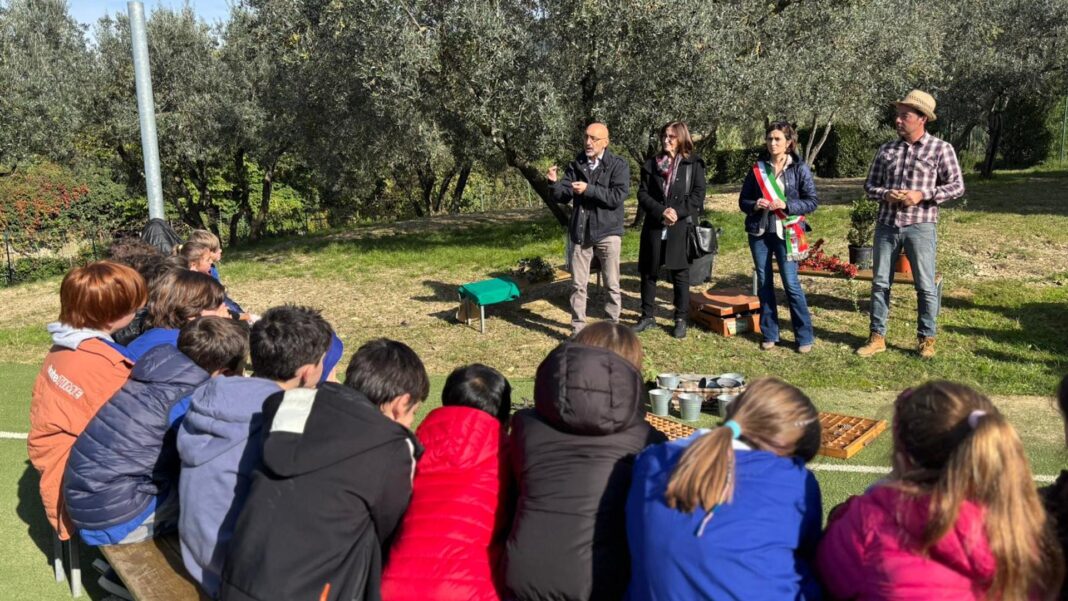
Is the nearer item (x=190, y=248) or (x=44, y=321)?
(x=190, y=248)

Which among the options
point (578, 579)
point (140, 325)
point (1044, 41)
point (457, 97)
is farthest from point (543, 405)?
point (1044, 41)

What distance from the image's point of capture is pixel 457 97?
10625 millimetres

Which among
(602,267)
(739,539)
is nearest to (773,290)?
(602,267)

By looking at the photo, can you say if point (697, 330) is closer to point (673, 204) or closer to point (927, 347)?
point (673, 204)

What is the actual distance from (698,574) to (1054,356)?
5426 mm

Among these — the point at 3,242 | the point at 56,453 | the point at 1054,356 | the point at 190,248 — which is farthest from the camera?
the point at 3,242

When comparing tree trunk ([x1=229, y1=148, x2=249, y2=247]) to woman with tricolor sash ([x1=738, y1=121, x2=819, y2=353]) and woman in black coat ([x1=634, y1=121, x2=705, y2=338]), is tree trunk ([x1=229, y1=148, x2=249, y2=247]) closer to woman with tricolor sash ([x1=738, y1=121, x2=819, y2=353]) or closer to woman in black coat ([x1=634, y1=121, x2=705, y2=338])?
woman in black coat ([x1=634, y1=121, x2=705, y2=338])

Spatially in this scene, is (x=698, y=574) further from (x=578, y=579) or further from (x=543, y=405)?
(x=543, y=405)

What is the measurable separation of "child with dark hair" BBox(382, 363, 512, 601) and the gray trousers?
13.5ft

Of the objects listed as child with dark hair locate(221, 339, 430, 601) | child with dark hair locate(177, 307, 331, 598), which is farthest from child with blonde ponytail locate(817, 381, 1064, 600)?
child with dark hair locate(177, 307, 331, 598)

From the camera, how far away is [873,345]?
646 centimetres

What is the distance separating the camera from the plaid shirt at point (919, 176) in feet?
19.4

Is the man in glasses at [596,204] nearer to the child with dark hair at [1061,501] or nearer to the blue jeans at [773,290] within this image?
the blue jeans at [773,290]

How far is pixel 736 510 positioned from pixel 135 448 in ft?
7.53
